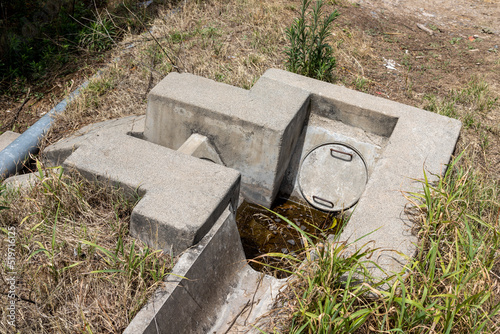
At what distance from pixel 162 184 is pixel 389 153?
1865mm

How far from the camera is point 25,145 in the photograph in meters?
4.57

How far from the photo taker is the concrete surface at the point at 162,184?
292cm

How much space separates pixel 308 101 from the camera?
14.4ft

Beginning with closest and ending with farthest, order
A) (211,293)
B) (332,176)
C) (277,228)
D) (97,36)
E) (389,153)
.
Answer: (211,293)
(389,153)
(277,228)
(332,176)
(97,36)

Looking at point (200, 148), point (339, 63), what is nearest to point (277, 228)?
point (200, 148)

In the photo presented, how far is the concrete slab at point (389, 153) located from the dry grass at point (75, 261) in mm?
1382

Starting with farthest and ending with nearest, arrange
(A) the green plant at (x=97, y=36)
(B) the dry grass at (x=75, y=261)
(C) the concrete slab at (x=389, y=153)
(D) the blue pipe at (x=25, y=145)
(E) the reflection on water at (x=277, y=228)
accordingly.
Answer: (A) the green plant at (x=97, y=36) < (D) the blue pipe at (x=25, y=145) < (E) the reflection on water at (x=277, y=228) < (C) the concrete slab at (x=389, y=153) < (B) the dry grass at (x=75, y=261)

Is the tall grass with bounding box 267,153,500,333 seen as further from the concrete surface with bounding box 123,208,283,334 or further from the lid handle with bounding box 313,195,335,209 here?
the lid handle with bounding box 313,195,335,209

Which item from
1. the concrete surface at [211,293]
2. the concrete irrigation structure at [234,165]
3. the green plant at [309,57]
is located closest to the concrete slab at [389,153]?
the concrete irrigation structure at [234,165]

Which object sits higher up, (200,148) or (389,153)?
(389,153)

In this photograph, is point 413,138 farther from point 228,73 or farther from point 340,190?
point 228,73

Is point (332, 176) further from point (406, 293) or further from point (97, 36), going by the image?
A: point (97, 36)

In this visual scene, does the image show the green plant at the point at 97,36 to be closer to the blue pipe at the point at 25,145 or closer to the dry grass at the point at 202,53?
the dry grass at the point at 202,53

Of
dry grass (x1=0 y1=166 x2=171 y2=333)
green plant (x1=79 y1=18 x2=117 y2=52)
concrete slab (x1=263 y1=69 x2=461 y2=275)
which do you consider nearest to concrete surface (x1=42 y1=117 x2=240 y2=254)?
dry grass (x1=0 y1=166 x2=171 y2=333)
